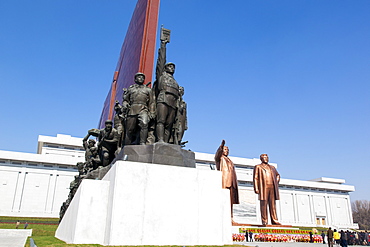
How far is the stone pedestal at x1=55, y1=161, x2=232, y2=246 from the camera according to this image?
4.32 meters

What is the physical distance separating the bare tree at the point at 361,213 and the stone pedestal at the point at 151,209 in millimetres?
60145

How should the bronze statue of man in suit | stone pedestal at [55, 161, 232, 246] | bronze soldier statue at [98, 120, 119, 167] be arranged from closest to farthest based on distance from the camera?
stone pedestal at [55, 161, 232, 246] → bronze soldier statue at [98, 120, 119, 167] → the bronze statue of man in suit

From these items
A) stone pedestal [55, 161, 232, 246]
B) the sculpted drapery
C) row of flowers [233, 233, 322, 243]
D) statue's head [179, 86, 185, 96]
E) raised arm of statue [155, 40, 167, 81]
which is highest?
raised arm of statue [155, 40, 167, 81]

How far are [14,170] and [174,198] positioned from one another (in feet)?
105

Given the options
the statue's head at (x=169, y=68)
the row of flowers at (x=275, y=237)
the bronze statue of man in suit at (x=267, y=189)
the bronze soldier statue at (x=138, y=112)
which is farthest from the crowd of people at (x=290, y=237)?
the statue's head at (x=169, y=68)

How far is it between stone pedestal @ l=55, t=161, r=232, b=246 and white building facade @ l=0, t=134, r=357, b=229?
92.3ft

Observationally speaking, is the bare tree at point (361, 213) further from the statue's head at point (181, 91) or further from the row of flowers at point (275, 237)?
the statue's head at point (181, 91)

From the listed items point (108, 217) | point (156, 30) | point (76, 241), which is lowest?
point (76, 241)

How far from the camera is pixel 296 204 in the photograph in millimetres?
41656

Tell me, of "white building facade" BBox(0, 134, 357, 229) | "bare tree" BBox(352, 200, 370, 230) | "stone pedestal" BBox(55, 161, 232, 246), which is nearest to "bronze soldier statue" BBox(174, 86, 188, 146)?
"stone pedestal" BBox(55, 161, 232, 246)

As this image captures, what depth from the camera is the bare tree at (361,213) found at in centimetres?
5684

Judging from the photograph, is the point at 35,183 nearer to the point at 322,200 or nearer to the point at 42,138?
the point at 42,138

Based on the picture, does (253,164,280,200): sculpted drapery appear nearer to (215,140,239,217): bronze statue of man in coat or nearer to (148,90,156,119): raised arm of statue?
(215,140,239,217): bronze statue of man in coat

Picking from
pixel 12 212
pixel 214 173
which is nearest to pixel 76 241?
pixel 214 173
